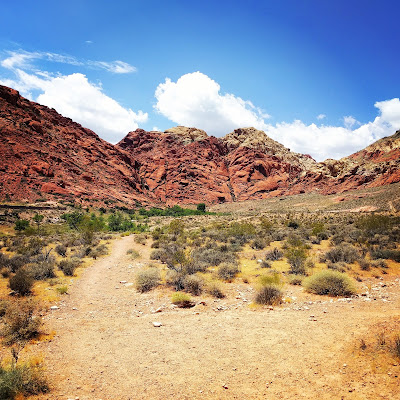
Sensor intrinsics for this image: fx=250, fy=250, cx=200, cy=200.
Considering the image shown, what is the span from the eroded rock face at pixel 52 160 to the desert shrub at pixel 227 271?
52311mm

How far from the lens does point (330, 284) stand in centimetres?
988

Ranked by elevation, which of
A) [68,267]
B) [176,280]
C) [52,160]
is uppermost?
[52,160]

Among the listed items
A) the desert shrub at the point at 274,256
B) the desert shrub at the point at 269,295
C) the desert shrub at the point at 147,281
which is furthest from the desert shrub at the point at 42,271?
the desert shrub at the point at 274,256

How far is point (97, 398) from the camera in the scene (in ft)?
15.4

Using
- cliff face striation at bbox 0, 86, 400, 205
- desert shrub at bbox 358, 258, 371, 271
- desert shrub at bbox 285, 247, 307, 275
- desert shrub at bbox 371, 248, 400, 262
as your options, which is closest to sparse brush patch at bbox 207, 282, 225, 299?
desert shrub at bbox 285, 247, 307, 275

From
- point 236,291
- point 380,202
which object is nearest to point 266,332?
point 236,291

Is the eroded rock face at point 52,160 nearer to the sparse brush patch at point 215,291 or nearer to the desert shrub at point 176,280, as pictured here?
the desert shrub at point 176,280

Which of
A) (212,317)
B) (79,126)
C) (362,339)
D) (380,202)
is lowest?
(212,317)

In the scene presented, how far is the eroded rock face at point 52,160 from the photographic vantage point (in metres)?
55.3

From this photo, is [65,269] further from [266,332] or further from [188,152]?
[188,152]

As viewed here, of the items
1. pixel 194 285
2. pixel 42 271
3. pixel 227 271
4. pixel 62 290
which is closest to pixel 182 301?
pixel 194 285

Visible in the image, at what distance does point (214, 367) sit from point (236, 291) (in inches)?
204

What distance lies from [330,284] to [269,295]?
270 cm

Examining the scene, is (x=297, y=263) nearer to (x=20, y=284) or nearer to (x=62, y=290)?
(x=62, y=290)
